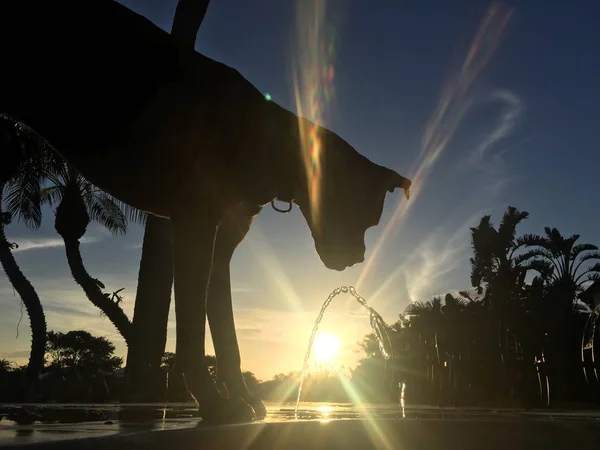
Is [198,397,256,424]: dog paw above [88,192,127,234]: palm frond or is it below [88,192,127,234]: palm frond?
below

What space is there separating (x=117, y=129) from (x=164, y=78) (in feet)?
1.40

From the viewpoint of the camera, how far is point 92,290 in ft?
73.3

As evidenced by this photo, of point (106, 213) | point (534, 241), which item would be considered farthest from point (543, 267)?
point (106, 213)

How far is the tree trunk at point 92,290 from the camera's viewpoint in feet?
69.9

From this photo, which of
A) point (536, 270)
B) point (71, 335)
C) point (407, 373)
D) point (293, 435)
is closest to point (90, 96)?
point (293, 435)

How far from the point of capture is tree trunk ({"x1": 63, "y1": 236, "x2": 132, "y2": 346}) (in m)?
21.3

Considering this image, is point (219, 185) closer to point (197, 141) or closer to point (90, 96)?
point (197, 141)

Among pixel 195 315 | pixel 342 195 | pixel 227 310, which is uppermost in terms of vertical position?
pixel 342 195

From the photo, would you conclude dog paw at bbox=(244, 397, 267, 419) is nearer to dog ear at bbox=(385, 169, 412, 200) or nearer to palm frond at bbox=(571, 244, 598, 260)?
dog ear at bbox=(385, 169, 412, 200)

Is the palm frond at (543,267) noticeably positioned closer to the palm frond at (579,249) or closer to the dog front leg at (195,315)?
the palm frond at (579,249)

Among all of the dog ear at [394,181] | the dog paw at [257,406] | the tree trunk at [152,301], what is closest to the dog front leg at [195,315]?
the dog paw at [257,406]

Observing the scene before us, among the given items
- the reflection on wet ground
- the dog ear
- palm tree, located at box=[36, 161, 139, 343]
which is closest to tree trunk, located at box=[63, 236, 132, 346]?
palm tree, located at box=[36, 161, 139, 343]

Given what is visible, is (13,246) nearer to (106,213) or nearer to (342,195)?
(106,213)

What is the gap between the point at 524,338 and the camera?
9.68 m
